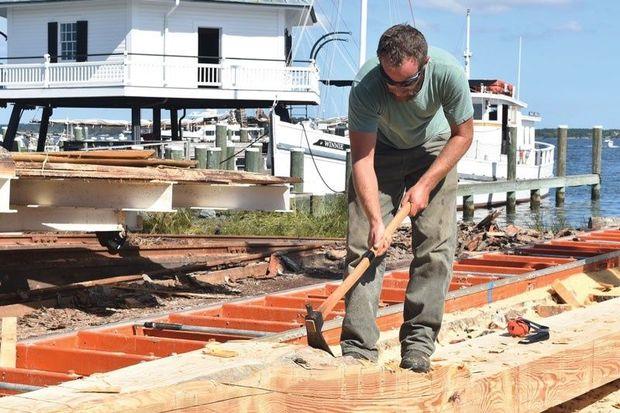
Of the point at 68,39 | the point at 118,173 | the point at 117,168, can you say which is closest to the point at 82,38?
the point at 68,39

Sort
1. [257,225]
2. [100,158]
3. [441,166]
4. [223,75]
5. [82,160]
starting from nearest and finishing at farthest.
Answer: [441,166] < [82,160] < [100,158] < [257,225] < [223,75]

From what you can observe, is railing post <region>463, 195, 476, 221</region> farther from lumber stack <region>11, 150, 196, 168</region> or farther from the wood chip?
the wood chip

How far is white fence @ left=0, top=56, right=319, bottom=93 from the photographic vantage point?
2909cm

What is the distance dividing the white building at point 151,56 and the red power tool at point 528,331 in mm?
22912

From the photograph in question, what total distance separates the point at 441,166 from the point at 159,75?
24.5 m

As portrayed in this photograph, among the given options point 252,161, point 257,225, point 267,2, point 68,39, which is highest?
point 267,2

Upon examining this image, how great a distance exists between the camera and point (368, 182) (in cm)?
567

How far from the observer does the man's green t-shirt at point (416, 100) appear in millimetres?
5566

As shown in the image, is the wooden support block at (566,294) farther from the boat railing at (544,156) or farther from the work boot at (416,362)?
the boat railing at (544,156)

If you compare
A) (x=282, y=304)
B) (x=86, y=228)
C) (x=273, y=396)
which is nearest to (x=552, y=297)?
(x=282, y=304)

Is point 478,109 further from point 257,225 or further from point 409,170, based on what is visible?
point 409,170

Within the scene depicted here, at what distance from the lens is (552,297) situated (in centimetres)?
1016

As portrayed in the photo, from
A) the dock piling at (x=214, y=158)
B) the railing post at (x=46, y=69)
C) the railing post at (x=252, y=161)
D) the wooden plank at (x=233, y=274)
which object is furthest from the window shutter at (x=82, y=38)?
the wooden plank at (x=233, y=274)

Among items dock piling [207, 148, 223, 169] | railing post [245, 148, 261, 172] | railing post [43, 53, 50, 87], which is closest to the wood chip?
railing post [245, 148, 261, 172]
